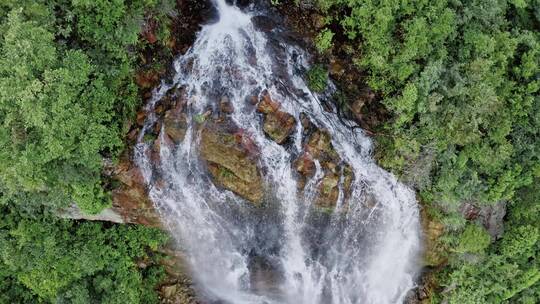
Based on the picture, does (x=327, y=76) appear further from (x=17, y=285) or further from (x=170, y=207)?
(x=17, y=285)

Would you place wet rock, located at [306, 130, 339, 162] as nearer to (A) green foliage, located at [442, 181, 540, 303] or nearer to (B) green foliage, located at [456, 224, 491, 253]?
(B) green foliage, located at [456, 224, 491, 253]

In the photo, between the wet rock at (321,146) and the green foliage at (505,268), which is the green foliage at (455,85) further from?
the green foliage at (505,268)

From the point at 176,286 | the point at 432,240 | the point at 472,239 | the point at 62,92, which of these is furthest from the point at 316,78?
the point at 176,286

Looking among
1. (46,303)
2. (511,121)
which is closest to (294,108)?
(511,121)

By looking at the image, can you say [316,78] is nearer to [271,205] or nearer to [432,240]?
[271,205]

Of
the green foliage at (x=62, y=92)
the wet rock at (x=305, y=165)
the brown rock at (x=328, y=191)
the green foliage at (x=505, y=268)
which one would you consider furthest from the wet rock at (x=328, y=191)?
the green foliage at (x=62, y=92)

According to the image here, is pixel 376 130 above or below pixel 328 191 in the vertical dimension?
above
